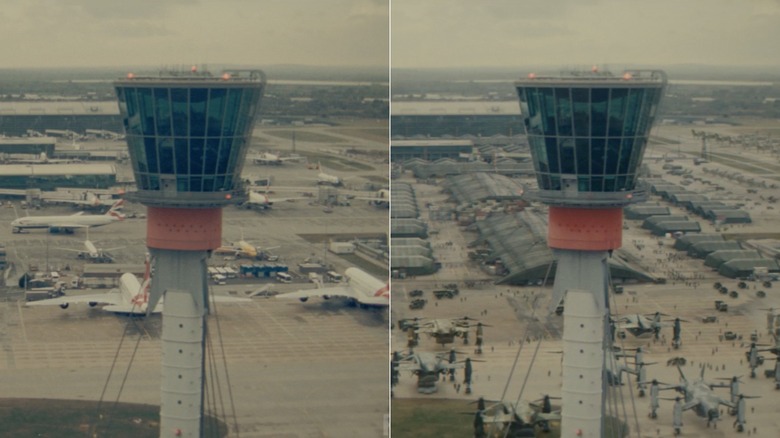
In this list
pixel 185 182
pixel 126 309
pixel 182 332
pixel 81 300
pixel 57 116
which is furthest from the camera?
pixel 57 116

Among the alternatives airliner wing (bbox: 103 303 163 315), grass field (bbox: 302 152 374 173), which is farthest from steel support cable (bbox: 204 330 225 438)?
grass field (bbox: 302 152 374 173)

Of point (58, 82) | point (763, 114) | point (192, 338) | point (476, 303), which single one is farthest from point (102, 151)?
point (192, 338)

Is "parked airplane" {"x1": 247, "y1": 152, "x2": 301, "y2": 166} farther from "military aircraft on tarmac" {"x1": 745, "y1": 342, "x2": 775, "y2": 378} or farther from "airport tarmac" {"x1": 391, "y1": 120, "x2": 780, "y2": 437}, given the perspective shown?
"military aircraft on tarmac" {"x1": 745, "y1": 342, "x2": 775, "y2": 378}

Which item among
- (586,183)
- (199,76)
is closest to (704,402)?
(586,183)

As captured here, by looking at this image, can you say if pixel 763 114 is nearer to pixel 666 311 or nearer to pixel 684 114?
A: pixel 684 114

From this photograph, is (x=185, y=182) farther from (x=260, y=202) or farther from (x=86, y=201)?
(x=86, y=201)

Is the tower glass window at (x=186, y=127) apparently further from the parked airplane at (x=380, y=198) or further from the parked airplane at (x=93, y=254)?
the parked airplane at (x=380, y=198)
